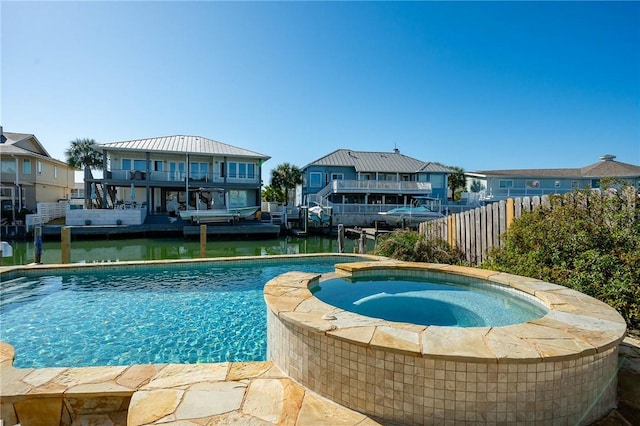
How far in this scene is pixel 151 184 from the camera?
23.3 meters

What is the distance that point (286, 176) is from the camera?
3747cm

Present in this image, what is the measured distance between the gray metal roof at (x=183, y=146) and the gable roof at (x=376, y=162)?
339 inches

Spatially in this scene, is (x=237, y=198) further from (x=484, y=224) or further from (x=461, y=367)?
(x=461, y=367)

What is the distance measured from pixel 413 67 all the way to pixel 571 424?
13.8m

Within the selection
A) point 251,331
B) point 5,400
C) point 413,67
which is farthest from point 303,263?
point 413,67

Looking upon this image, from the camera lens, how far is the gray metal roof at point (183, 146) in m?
23.2

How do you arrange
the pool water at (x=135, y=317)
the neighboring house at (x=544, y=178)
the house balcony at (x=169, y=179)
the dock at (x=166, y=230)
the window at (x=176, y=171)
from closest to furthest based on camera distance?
1. the pool water at (x=135, y=317)
2. the dock at (x=166, y=230)
3. the house balcony at (x=169, y=179)
4. the window at (x=176, y=171)
5. the neighboring house at (x=544, y=178)

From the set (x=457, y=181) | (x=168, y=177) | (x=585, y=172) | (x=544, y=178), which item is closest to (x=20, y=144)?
(x=168, y=177)

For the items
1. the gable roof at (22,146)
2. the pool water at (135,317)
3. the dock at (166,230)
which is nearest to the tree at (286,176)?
the dock at (166,230)

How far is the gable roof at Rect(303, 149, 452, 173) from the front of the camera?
3184cm

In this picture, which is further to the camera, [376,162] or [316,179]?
[376,162]

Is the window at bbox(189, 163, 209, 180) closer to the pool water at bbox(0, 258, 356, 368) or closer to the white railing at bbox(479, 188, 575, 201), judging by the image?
the pool water at bbox(0, 258, 356, 368)

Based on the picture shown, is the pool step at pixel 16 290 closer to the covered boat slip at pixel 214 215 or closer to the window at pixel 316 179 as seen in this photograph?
the covered boat slip at pixel 214 215

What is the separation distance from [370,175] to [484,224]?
81.0 ft
